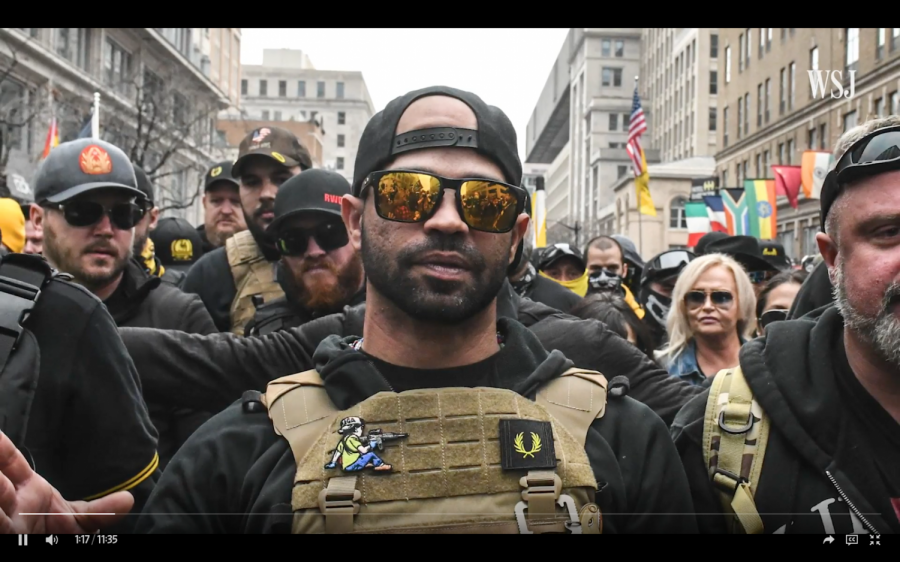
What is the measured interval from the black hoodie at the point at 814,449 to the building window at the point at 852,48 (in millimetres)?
803

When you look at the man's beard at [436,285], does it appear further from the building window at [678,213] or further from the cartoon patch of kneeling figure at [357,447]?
the building window at [678,213]

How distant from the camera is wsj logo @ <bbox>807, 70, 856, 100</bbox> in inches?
107

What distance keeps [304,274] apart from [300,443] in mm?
1252

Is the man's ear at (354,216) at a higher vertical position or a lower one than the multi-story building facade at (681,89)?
lower

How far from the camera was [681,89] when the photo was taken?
19.1ft

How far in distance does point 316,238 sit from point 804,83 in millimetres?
1749

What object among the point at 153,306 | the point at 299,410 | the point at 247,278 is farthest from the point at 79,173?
the point at 299,410

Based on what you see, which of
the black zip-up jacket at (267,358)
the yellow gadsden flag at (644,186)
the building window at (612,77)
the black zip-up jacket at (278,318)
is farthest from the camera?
the yellow gadsden flag at (644,186)

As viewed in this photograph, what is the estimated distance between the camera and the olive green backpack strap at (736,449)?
2182 millimetres

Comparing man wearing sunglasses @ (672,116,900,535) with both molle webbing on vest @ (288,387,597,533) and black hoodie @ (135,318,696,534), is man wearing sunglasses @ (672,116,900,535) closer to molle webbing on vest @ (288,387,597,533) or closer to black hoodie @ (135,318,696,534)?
black hoodie @ (135,318,696,534)

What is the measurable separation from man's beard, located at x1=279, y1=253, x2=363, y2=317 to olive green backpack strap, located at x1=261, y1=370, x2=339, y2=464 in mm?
1064

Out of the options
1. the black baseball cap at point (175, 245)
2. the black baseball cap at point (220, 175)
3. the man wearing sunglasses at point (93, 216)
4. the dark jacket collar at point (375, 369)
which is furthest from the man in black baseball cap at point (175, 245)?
the dark jacket collar at point (375, 369)

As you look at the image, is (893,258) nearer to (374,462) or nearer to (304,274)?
(374,462)

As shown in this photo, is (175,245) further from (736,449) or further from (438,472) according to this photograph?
(736,449)
